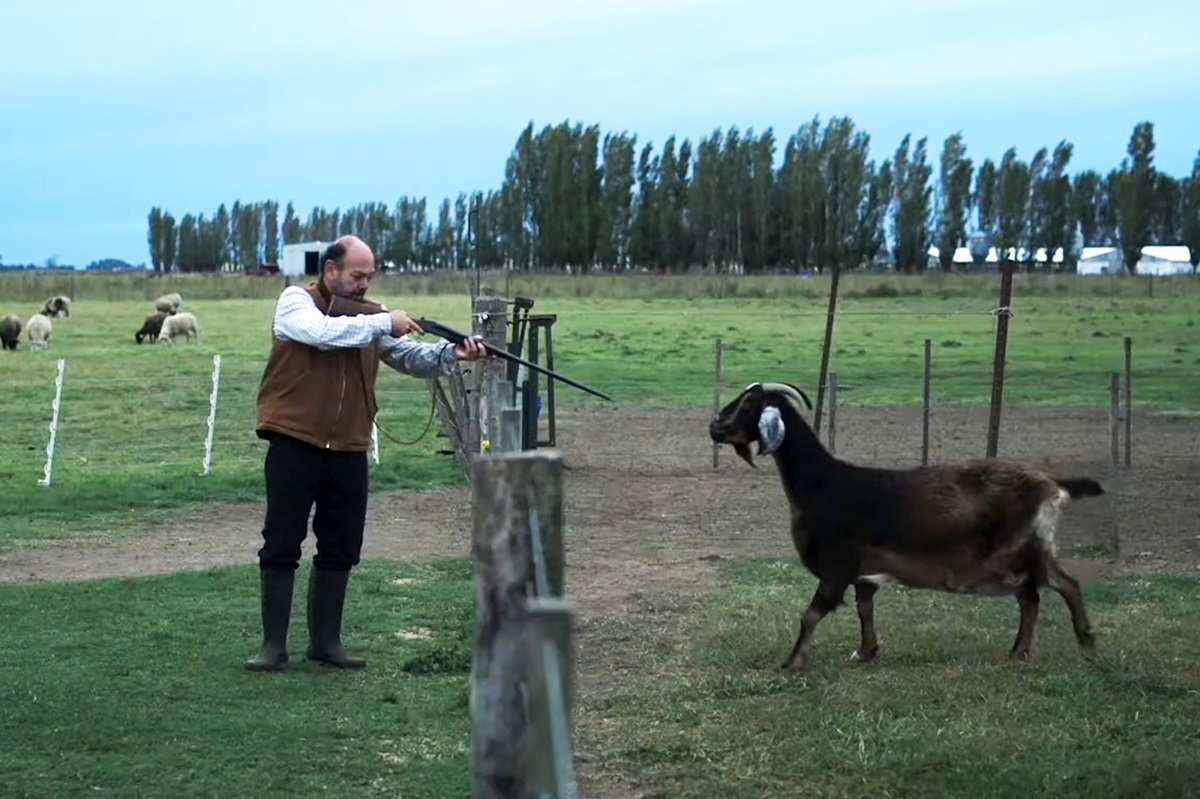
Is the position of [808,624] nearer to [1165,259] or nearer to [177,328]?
[177,328]

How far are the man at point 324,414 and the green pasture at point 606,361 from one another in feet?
19.7

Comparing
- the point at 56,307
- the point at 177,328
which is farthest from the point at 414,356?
the point at 56,307

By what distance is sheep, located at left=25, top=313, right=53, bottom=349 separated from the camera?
3738 centimetres

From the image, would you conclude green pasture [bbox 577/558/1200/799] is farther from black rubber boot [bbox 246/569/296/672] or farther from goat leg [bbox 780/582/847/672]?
black rubber boot [bbox 246/569/296/672]

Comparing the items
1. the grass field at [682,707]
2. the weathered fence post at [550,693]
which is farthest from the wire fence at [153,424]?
the weathered fence post at [550,693]

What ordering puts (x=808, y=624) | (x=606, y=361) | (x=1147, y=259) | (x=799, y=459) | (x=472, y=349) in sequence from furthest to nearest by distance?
(x=1147, y=259)
(x=606, y=361)
(x=799, y=459)
(x=808, y=624)
(x=472, y=349)

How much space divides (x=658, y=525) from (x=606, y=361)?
19.4m

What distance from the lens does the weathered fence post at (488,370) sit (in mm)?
13578

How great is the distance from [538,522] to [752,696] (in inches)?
160

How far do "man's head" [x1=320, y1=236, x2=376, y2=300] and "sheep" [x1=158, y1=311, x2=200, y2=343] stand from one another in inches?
1243

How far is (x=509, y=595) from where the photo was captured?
364cm

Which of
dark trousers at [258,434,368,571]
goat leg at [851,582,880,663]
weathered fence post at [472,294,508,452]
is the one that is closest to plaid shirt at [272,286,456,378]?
dark trousers at [258,434,368,571]

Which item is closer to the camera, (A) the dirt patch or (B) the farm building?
(A) the dirt patch

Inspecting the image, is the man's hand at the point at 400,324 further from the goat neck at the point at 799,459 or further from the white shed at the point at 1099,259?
the white shed at the point at 1099,259
